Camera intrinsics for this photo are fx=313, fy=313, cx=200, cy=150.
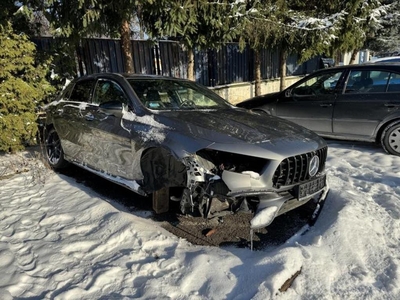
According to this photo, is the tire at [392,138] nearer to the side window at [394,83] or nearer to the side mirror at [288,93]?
the side window at [394,83]

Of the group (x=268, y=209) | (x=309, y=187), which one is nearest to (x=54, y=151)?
(x=268, y=209)

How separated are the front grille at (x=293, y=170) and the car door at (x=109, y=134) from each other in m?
1.66

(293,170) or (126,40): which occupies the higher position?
(126,40)

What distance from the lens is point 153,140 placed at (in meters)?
3.28

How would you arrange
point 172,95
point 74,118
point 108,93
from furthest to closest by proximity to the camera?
point 74,118 → point 108,93 → point 172,95

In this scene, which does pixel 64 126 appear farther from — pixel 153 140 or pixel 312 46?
pixel 312 46

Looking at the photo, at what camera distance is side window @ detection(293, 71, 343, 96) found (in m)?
6.13

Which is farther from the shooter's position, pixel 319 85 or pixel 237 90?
pixel 237 90

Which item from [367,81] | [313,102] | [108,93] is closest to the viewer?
[108,93]

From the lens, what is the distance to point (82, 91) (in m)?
4.79

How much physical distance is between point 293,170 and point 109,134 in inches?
88.6

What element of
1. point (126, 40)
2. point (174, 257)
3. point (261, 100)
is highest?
point (126, 40)

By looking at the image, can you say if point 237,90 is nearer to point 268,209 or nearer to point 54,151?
point 54,151

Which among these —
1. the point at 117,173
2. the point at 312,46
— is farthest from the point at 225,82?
the point at 117,173
